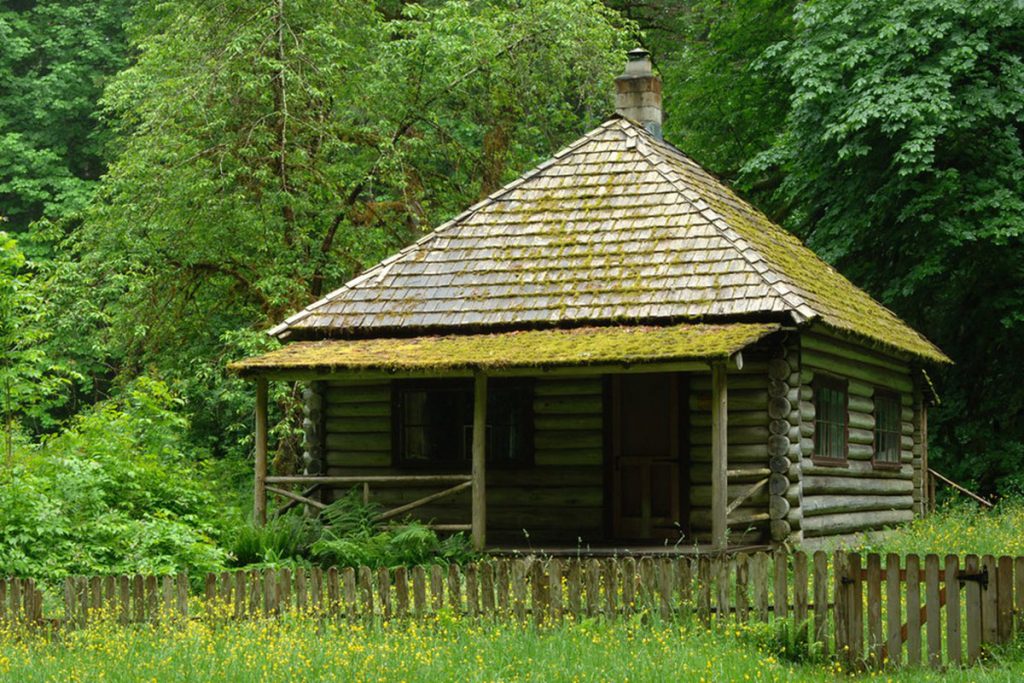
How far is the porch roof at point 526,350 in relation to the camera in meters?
15.8

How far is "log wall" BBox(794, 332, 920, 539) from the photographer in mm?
17891

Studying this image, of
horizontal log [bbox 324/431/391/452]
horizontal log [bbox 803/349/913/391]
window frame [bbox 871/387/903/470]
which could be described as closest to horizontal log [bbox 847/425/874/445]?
window frame [bbox 871/387/903/470]

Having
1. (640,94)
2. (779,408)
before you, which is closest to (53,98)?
(640,94)

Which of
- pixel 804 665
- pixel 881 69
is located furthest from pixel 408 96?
pixel 804 665

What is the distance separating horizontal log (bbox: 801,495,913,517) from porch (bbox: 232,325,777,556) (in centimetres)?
90

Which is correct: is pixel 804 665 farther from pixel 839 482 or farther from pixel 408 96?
pixel 408 96

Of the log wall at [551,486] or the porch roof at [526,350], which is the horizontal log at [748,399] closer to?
the porch roof at [526,350]

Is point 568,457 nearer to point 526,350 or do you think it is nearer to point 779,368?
point 526,350

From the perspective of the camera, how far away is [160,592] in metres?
11.8

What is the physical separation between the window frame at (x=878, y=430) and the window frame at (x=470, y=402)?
550cm

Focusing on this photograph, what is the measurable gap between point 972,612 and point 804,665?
134 centimetres

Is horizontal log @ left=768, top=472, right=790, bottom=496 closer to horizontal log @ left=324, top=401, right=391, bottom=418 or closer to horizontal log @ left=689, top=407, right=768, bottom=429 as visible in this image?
horizontal log @ left=689, top=407, right=768, bottom=429

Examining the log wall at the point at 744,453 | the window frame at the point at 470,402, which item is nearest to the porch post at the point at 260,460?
the window frame at the point at 470,402

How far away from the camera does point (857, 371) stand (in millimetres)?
20188
